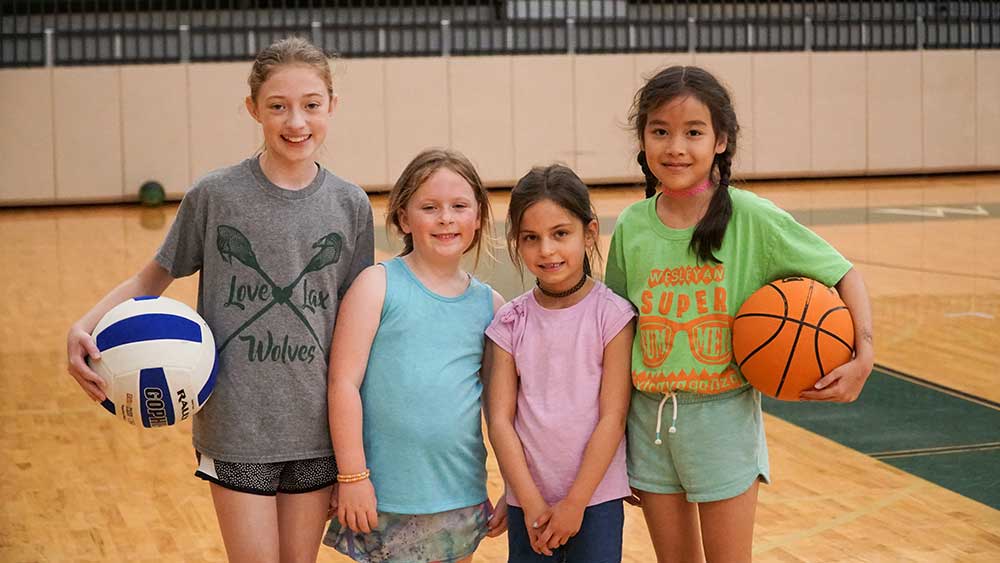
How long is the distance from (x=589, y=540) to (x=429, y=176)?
831 mm

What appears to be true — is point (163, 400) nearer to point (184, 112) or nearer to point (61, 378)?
point (61, 378)

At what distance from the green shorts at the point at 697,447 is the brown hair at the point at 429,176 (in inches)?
20.0

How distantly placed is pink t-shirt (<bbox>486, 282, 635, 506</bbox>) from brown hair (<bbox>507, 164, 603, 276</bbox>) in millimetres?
144

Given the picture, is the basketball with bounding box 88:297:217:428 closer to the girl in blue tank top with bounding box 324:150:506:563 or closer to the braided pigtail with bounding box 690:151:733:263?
the girl in blue tank top with bounding box 324:150:506:563

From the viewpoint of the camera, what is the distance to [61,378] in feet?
22.1

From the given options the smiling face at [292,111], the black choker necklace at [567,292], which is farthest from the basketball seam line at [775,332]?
the smiling face at [292,111]

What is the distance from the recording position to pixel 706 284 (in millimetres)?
2770

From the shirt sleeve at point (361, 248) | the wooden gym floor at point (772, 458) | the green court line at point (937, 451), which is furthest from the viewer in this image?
the green court line at point (937, 451)

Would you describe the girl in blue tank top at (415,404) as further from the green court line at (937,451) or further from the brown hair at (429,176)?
the green court line at (937,451)

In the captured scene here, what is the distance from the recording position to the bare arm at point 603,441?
269 centimetres

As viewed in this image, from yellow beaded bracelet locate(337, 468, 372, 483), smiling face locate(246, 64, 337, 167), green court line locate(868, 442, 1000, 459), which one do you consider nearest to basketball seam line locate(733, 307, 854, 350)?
yellow beaded bracelet locate(337, 468, 372, 483)

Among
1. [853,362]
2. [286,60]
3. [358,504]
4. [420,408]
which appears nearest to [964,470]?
[853,362]

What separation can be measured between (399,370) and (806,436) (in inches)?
119

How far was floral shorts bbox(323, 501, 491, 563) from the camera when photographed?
2758 mm
